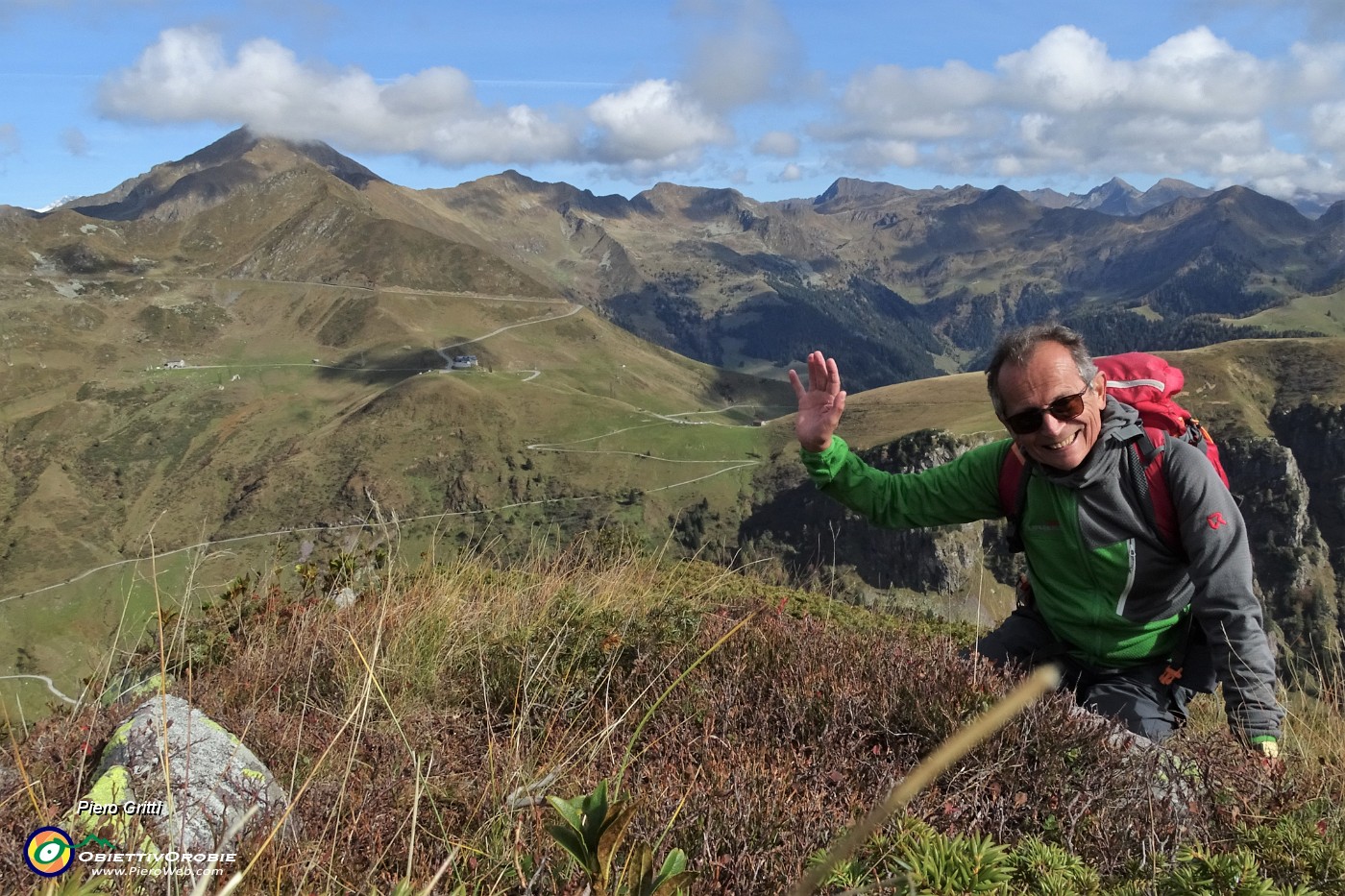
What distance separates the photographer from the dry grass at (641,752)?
2652mm

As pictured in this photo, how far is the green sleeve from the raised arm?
12cm

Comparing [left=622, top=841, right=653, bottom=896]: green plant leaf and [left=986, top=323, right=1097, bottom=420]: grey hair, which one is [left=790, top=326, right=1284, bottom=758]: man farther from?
[left=622, top=841, right=653, bottom=896]: green plant leaf

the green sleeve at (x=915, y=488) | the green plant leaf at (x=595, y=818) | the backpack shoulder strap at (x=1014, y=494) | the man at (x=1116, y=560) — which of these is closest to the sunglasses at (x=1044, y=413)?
the man at (x=1116, y=560)

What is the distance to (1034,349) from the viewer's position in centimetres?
452

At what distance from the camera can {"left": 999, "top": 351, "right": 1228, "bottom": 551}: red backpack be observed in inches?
174

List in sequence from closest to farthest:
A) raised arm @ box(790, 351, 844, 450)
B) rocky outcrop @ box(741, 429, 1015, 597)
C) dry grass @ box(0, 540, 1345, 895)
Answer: dry grass @ box(0, 540, 1345, 895), raised arm @ box(790, 351, 844, 450), rocky outcrop @ box(741, 429, 1015, 597)

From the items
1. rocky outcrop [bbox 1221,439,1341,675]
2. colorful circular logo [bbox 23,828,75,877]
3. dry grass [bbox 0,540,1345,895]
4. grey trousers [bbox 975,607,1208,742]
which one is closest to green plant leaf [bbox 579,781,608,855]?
dry grass [bbox 0,540,1345,895]

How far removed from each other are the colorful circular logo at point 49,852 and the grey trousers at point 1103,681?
3621 mm

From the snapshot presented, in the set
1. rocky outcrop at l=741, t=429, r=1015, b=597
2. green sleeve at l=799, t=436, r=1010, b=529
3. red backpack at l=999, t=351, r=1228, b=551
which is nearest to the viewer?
red backpack at l=999, t=351, r=1228, b=551

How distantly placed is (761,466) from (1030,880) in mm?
156973

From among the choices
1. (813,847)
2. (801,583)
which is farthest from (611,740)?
(801,583)

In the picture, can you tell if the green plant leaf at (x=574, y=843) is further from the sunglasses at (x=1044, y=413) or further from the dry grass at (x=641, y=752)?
the sunglasses at (x=1044, y=413)

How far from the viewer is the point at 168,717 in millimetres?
3637

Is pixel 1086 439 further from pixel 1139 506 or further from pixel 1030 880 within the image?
pixel 1030 880
